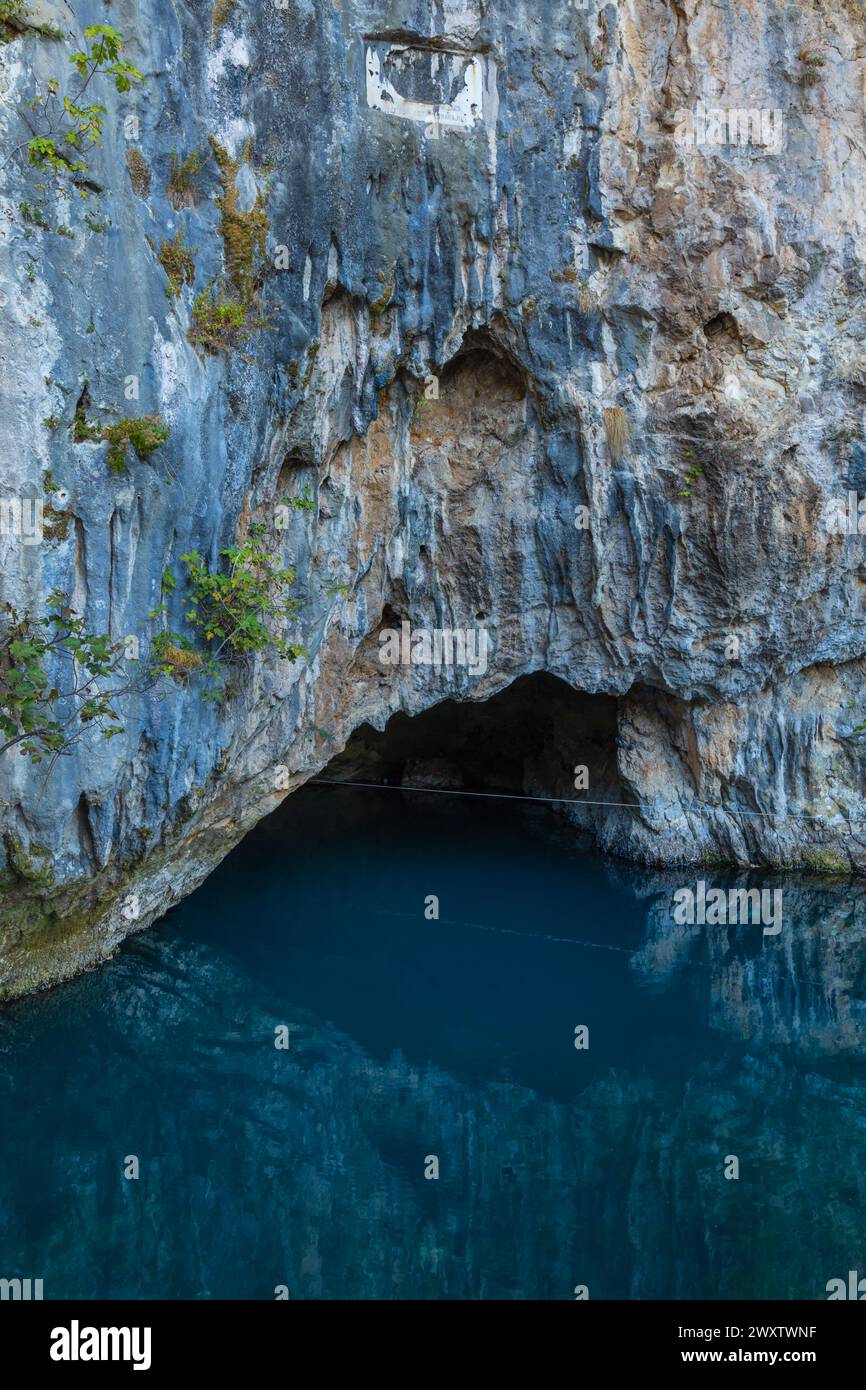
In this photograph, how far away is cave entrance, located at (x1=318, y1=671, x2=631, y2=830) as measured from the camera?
1616 cm

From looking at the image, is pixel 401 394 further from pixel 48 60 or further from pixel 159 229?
pixel 48 60

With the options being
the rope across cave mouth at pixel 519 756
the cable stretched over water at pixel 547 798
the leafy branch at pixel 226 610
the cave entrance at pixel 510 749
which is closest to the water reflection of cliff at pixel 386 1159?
the leafy branch at pixel 226 610

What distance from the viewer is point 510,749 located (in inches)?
730

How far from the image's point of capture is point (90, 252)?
815 cm

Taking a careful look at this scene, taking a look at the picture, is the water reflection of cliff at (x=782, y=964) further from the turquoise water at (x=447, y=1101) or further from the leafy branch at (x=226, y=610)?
the leafy branch at (x=226, y=610)

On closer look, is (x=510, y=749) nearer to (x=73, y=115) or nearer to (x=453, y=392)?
(x=453, y=392)

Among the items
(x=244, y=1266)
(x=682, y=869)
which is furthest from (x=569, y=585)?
(x=244, y=1266)

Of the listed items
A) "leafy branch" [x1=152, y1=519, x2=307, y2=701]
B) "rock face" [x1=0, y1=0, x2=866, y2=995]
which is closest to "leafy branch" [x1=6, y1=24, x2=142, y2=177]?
"rock face" [x1=0, y1=0, x2=866, y2=995]

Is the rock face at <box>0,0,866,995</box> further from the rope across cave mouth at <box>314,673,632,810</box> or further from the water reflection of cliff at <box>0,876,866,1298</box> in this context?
the water reflection of cliff at <box>0,876,866,1298</box>

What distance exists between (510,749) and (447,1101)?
990cm

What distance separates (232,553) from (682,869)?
26.2 ft

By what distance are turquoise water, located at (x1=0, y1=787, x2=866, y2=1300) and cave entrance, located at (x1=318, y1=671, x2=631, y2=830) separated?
8.07ft

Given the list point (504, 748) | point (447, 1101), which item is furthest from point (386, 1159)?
point (504, 748)

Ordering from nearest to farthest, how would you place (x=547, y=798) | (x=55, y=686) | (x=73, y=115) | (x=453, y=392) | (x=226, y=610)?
(x=73, y=115)
(x=55, y=686)
(x=226, y=610)
(x=453, y=392)
(x=547, y=798)
